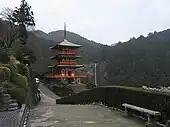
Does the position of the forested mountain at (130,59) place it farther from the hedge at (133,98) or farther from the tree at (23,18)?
the hedge at (133,98)

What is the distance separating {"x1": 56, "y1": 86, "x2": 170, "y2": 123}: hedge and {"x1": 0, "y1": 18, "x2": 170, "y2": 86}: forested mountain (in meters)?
46.7

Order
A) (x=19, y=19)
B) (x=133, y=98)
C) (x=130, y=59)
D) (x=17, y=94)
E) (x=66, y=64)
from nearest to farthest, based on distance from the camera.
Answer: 1. (x=133, y=98)
2. (x=17, y=94)
3. (x=19, y=19)
4. (x=66, y=64)
5. (x=130, y=59)

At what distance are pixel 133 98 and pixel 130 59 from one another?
66.2m

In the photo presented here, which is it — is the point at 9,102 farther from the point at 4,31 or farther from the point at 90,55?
the point at 90,55

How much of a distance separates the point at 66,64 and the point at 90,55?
99.9ft

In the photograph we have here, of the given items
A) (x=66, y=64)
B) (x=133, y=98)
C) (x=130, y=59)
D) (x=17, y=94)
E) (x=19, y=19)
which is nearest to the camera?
(x=133, y=98)

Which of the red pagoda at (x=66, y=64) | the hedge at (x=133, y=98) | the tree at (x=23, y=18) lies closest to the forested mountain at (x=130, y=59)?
the red pagoda at (x=66, y=64)

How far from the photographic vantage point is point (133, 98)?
1019 centimetres

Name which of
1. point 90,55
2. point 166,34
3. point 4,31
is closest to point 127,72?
point 90,55

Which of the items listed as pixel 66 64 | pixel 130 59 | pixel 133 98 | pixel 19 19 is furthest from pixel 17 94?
pixel 130 59

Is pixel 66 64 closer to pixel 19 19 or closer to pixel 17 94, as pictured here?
pixel 19 19

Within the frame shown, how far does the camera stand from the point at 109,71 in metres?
74.6

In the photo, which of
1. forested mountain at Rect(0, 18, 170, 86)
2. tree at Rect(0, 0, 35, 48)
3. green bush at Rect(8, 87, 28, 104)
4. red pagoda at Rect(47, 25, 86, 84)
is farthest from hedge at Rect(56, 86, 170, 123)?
forested mountain at Rect(0, 18, 170, 86)

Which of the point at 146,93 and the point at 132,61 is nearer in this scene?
the point at 146,93
